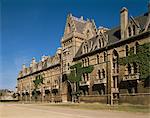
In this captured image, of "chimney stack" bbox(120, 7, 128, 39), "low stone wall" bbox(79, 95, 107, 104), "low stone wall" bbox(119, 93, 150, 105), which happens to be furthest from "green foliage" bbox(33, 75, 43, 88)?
"low stone wall" bbox(119, 93, 150, 105)

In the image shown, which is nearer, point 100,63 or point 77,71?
point 100,63

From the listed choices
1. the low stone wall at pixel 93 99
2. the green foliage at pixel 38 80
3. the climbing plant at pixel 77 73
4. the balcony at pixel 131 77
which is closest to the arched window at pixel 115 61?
the balcony at pixel 131 77

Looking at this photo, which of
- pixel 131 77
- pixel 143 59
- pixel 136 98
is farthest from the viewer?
pixel 131 77

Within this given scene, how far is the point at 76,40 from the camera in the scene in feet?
209

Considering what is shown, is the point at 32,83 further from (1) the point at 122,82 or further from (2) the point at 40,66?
(1) the point at 122,82

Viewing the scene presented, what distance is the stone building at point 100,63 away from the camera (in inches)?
1599

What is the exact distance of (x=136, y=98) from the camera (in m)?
39.3

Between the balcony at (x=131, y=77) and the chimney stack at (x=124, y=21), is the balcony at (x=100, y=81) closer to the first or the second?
the balcony at (x=131, y=77)

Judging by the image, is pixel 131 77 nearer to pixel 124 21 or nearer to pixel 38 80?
pixel 124 21

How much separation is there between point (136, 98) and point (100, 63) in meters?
12.2

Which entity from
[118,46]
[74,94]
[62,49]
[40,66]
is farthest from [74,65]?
[40,66]

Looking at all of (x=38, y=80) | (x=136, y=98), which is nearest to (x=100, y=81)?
(x=136, y=98)

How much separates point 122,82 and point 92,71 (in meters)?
10.7

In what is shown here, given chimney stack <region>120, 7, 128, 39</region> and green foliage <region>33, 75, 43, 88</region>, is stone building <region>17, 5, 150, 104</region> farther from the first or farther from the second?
green foliage <region>33, 75, 43, 88</region>
